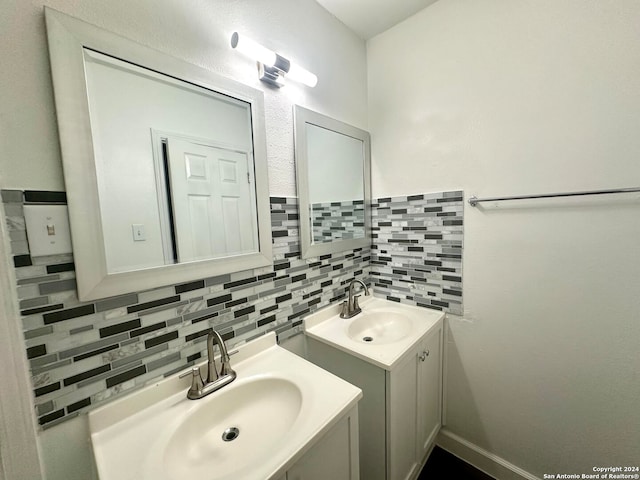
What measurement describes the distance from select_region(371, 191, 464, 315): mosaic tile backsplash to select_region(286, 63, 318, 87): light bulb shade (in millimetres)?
762

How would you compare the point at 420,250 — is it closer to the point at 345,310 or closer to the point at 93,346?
the point at 345,310

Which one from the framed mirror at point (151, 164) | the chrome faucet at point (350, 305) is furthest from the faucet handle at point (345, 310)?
Result: the framed mirror at point (151, 164)

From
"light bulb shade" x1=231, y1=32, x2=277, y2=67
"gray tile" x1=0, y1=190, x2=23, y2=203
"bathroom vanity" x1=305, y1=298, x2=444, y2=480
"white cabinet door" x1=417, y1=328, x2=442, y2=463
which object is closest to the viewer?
"gray tile" x1=0, y1=190, x2=23, y2=203

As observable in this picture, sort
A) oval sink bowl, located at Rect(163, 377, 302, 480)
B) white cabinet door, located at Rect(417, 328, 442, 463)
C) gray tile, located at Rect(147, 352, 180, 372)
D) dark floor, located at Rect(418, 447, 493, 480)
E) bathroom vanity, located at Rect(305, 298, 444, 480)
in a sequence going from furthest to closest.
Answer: dark floor, located at Rect(418, 447, 493, 480), white cabinet door, located at Rect(417, 328, 442, 463), bathroom vanity, located at Rect(305, 298, 444, 480), gray tile, located at Rect(147, 352, 180, 372), oval sink bowl, located at Rect(163, 377, 302, 480)

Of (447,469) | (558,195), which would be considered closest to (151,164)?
(558,195)

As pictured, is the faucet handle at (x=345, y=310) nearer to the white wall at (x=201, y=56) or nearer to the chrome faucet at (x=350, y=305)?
the chrome faucet at (x=350, y=305)

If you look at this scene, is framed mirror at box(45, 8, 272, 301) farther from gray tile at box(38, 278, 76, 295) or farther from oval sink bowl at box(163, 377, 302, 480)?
oval sink bowl at box(163, 377, 302, 480)

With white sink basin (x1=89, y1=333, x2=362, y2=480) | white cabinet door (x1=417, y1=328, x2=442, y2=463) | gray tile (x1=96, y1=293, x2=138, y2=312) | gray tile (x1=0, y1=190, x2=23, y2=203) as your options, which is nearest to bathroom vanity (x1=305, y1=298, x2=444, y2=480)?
white cabinet door (x1=417, y1=328, x2=442, y2=463)

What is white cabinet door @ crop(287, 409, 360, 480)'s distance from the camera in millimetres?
615

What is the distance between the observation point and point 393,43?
4.56 feet

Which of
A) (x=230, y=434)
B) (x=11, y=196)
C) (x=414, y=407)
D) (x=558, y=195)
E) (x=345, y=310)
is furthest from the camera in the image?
(x=345, y=310)

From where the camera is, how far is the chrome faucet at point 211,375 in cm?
78

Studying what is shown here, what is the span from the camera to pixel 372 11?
4.17 feet

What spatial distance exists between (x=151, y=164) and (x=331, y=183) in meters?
0.82
